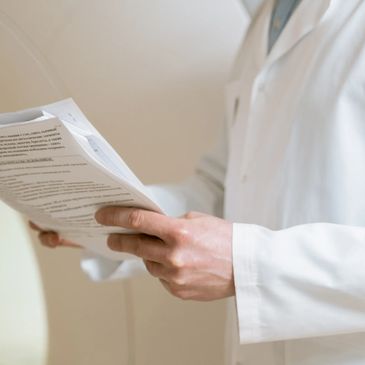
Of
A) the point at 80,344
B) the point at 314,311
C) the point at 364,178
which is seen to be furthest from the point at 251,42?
the point at 80,344

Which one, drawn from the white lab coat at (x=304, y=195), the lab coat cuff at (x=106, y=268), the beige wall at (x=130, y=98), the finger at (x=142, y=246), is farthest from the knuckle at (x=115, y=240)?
the beige wall at (x=130, y=98)

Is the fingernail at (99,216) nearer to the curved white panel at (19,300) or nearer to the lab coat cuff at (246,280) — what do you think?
the lab coat cuff at (246,280)

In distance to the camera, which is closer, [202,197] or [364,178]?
[364,178]

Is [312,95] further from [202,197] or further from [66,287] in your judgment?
[66,287]

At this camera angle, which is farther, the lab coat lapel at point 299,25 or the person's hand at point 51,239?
the person's hand at point 51,239

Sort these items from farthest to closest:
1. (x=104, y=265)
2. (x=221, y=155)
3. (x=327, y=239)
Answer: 1. (x=221, y=155)
2. (x=104, y=265)
3. (x=327, y=239)

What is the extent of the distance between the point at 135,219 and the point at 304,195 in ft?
0.70

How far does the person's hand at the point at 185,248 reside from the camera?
64cm

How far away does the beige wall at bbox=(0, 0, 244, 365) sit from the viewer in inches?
40.9

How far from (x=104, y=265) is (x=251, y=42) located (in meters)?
0.41

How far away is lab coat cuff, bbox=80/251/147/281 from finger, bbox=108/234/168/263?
0.80 ft

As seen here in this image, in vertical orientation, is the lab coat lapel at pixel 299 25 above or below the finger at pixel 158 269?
above

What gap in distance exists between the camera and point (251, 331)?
2.24 ft

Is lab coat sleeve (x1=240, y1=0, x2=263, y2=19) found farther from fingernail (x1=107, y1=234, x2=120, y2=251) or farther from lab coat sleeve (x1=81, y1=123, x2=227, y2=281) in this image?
fingernail (x1=107, y1=234, x2=120, y2=251)
